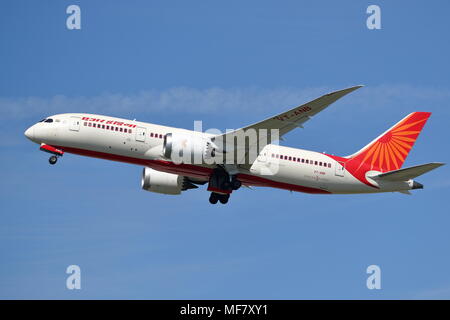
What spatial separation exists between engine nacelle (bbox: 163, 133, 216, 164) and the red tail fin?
11187 mm

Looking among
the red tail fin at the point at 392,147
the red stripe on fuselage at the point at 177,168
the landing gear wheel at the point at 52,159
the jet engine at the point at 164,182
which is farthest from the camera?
the jet engine at the point at 164,182

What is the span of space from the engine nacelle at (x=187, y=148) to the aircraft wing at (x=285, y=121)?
103 centimetres

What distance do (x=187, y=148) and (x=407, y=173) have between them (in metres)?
14.9

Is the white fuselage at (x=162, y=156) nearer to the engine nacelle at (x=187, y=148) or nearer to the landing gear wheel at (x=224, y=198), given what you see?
the engine nacelle at (x=187, y=148)

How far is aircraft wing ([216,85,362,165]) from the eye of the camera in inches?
1909

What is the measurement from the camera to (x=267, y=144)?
5406 cm

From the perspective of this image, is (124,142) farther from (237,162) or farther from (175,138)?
(237,162)

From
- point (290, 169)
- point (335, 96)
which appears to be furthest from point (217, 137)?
point (335, 96)

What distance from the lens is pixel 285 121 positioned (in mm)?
51531

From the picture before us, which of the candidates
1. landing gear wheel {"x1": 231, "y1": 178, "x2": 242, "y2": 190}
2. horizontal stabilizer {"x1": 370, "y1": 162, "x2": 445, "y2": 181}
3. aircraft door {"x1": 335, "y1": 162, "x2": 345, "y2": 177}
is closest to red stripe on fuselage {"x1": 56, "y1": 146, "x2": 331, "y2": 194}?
landing gear wheel {"x1": 231, "y1": 178, "x2": 242, "y2": 190}

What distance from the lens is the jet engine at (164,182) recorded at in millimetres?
60469

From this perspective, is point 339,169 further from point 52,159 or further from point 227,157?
point 52,159

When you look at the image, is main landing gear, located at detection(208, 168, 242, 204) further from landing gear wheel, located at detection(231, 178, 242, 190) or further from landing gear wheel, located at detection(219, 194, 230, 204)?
landing gear wheel, located at detection(219, 194, 230, 204)

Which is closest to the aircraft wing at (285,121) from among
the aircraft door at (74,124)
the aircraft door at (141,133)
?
the aircraft door at (141,133)
